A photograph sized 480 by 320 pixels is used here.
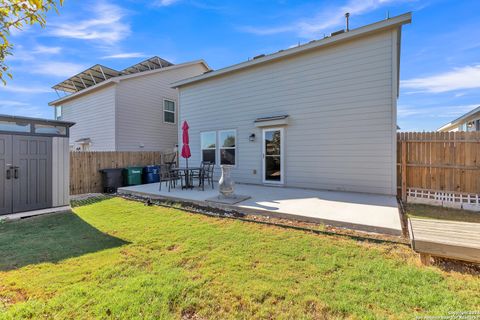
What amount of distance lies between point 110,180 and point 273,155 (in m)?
6.45

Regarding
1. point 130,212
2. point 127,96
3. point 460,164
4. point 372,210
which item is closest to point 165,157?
point 127,96

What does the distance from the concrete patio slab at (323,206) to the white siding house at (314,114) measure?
0.90 m

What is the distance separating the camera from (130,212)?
5328mm

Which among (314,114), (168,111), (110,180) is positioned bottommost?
(110,180)

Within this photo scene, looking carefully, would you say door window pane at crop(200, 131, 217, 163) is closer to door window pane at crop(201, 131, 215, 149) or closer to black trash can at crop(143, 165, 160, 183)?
door window pane at crop(201, 131, 215, 149)

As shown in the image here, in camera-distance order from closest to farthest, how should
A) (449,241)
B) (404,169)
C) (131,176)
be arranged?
(449,241) → (404,169) → (131,176)

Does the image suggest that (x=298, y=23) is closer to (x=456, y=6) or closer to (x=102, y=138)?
(x=456, y=6)

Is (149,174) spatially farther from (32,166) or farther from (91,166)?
(32,166)

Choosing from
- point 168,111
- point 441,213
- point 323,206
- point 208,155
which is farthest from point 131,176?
point 441,213

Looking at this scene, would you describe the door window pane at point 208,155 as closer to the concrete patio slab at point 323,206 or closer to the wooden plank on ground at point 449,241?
the concrete patio slab at point 323,206

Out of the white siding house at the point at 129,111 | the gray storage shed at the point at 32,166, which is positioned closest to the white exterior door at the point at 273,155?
the gray storage shed at the point at 32,166

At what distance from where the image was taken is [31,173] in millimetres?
5340

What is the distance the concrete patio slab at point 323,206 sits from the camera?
13.0 feet

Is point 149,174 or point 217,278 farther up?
point 149,174
